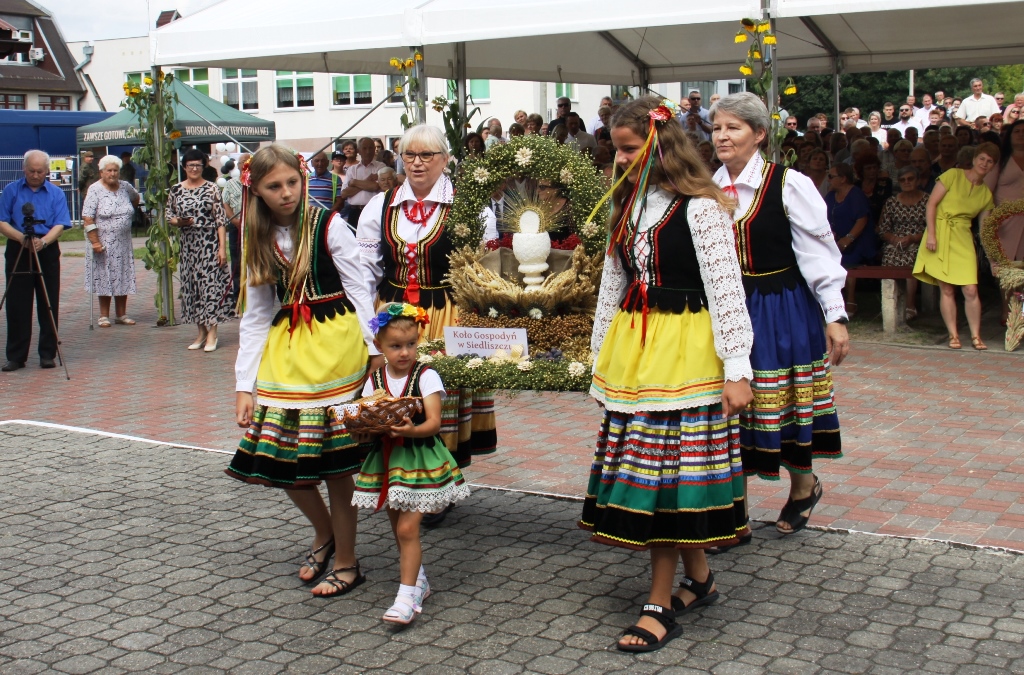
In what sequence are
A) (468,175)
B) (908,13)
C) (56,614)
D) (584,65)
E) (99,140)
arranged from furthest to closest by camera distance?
(99,140), (584,65), (908,13), (468,175), (56,614)

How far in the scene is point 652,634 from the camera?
402 cm

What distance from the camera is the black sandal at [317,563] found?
480cm

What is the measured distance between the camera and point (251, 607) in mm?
4539

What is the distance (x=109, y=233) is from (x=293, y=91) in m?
27.5

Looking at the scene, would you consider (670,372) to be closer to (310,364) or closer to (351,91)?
(310,364)

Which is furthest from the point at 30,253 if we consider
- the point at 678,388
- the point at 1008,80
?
the point at 1008,80

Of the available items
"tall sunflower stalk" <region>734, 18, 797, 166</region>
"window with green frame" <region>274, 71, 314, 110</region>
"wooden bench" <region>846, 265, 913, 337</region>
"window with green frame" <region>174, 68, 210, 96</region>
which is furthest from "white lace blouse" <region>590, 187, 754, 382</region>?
"window with green frame" <region>174, 68, 210, 96</region>

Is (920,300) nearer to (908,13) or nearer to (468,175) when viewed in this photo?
(908,13)

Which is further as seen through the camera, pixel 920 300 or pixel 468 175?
pixel 920 300

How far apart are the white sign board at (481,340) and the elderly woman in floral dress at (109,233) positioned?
8.39 m

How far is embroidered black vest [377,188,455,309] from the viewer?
5.28m

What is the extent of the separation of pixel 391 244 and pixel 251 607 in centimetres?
173

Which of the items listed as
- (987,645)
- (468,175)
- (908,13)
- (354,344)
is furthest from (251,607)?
(908,13)

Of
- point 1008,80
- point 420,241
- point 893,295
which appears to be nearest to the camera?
point 420,241
